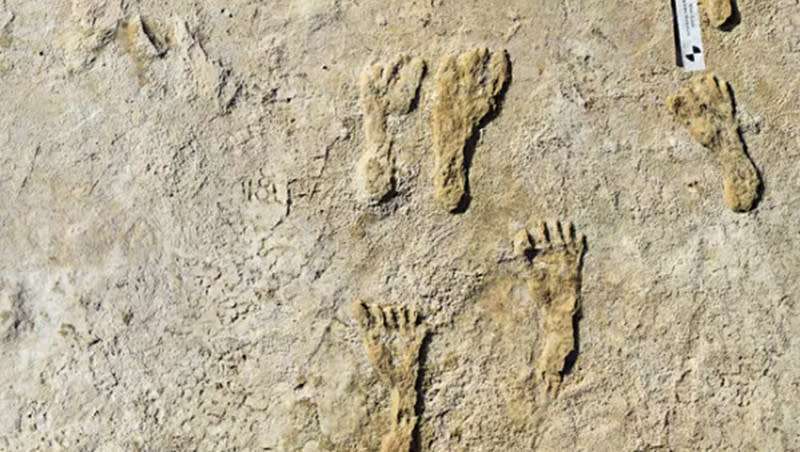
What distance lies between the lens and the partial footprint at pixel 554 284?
2088mm

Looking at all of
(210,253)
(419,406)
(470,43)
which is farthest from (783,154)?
(210,253)

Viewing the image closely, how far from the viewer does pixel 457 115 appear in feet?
6.85

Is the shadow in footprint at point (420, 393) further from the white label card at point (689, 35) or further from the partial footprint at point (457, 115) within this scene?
the white label card at point (689, 35)

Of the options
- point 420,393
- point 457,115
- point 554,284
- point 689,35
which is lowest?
point 420,393

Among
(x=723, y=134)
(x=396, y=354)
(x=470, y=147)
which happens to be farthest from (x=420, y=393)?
(x=723, y=134)

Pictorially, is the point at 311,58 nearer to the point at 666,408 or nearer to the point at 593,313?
the point at 593,313

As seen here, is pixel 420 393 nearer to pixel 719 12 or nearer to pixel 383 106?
pixel 383 106

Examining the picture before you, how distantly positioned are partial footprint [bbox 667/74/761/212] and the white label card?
6cm

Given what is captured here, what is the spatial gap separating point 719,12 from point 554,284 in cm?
68

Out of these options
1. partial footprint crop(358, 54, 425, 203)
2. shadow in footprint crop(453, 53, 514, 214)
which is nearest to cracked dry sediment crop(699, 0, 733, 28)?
shadow in footprint crop(453, 53, 514, 214)

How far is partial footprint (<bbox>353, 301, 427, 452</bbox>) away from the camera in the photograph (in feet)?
6.83

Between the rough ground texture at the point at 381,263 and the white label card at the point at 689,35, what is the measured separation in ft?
0.21

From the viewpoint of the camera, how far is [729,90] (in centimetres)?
212

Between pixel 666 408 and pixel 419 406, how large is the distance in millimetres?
511
